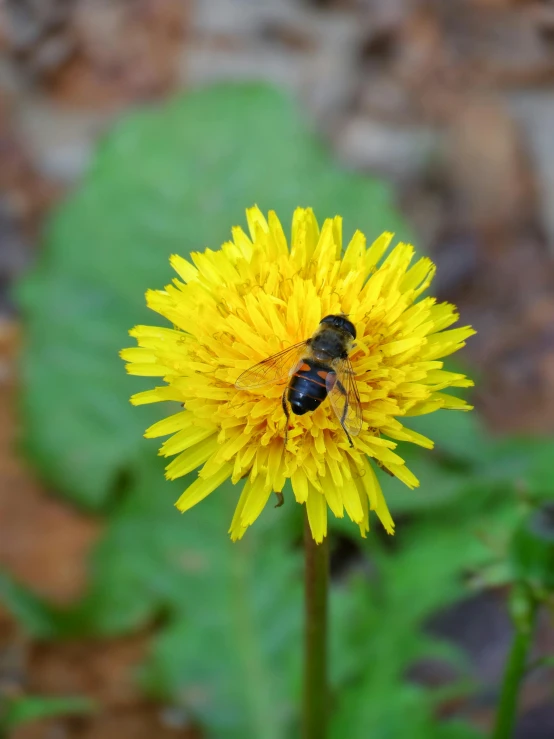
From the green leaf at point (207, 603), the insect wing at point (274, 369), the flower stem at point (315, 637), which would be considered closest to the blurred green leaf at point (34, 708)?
the green leaf at point (207, 603)

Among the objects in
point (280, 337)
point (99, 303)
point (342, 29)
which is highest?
point (342, 29)

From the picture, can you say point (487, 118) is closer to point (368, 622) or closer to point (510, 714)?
point (368, 622)

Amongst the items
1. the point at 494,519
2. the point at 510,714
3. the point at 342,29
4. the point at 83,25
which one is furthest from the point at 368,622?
the point at 83,25

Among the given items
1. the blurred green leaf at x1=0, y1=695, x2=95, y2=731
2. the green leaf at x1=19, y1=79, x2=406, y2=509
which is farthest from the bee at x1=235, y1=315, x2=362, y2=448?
the green leaf at x1=19, y1=79, x2=406, y2=509

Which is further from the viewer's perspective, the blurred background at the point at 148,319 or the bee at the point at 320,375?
the blurred background at the point at 148,319

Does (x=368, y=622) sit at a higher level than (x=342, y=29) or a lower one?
lower

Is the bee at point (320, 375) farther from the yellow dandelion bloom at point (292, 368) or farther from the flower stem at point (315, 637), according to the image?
the flower stem at point (315, 637)

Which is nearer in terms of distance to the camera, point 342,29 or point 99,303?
point 99,303
